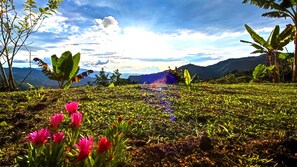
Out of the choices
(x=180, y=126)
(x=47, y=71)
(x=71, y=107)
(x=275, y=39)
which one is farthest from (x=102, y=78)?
(x=71, y=107)

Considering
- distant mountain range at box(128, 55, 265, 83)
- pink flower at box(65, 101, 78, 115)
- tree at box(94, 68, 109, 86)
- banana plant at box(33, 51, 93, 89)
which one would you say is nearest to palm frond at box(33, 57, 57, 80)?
banana plant at box(33, 51, 93, 89)

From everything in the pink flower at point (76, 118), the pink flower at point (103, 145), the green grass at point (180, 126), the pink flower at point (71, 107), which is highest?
the pink flower at point (71, 107)

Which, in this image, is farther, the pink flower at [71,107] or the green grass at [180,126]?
the green grass at [180,126]

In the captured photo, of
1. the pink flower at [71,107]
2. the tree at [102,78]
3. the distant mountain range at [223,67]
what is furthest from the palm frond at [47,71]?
the distant mountain range at [223,67]

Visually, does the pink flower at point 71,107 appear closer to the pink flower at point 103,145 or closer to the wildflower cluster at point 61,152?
the wildflower cluster at point 61,152

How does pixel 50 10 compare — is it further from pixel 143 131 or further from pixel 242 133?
pixel 242 133

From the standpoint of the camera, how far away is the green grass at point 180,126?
2.85 metres

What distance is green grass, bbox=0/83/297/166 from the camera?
9.34 feet

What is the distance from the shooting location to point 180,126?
Result: 12.5 ft

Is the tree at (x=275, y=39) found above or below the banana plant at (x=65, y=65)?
above

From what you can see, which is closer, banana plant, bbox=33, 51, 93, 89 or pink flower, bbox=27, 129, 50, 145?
pink flower, bbox=27, 129, 50, 145

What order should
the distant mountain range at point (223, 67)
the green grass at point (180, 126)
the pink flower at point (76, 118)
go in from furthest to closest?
the distant mountain range at point (223, 67) < the green grass at point (180, 126) < the pink flower at point (76, 118)

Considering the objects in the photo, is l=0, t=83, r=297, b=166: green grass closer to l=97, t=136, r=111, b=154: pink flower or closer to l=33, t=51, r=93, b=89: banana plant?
l=97, t=136, r=111, b=154: pink flower

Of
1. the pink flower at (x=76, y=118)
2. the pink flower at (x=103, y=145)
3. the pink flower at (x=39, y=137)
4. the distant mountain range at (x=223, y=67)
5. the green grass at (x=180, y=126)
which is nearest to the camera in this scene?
the pink flower at (x=103, y=145)
